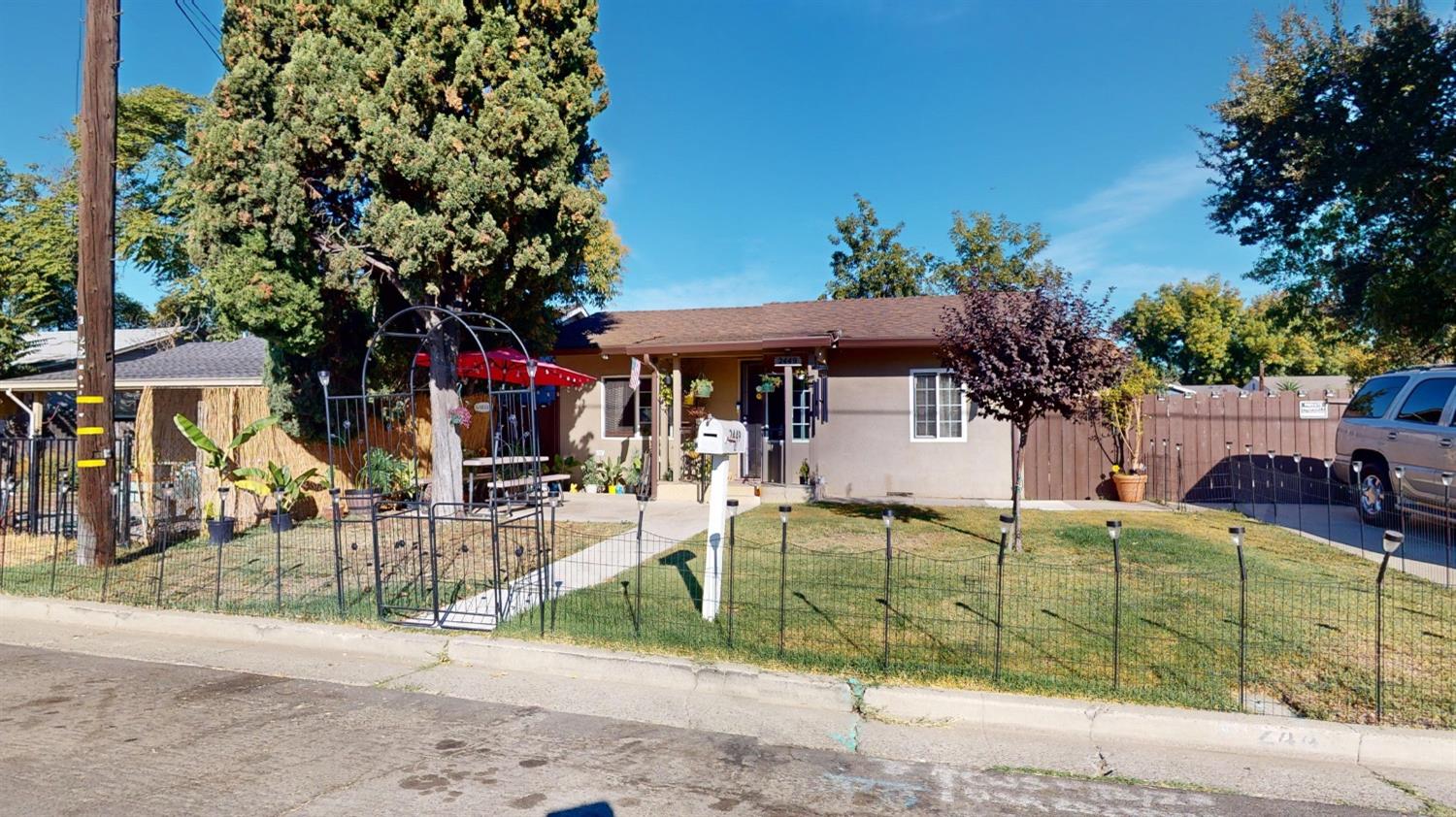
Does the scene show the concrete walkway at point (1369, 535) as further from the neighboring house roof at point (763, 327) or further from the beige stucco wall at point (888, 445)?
the neighboring house roof at point (763, 327)

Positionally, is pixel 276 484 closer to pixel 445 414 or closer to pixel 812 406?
pixel 445 414

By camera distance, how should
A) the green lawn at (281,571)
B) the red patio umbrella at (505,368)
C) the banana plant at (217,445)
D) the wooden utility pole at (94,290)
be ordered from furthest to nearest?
the red patio umbrella at (505,368) < the banana plant at (217,445) < the wooden utility pole at (94,290) < the green lawn at (281,571)

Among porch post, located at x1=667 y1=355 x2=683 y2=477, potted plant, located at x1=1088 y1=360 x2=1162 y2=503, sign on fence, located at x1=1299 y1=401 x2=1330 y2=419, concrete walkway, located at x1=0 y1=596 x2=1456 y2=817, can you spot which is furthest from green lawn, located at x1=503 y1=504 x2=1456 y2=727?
sign on fence, located at x1=1299 y1=401 x2=1330 y2=419

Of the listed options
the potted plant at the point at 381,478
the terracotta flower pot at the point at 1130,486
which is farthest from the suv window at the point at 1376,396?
the potted plant at the point at 381,478

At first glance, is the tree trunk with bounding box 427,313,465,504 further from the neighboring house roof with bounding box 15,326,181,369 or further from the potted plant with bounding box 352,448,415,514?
the neighboring house roof with bounding box 15,326,181,369

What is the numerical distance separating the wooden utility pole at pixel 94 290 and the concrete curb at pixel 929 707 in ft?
14.2

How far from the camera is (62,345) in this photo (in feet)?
84.8

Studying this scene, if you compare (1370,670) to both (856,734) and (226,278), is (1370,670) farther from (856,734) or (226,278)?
(226,278)

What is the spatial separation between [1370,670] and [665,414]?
40.2 ft

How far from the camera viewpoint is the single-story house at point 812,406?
1538cm

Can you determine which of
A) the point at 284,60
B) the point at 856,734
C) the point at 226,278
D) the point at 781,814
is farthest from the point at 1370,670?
the point at 284,60

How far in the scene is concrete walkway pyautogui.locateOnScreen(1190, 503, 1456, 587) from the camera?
30.2 ft

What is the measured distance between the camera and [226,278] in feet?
39.3

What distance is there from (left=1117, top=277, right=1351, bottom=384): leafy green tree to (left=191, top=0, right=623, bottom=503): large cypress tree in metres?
41.5
